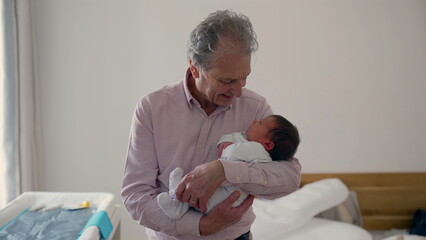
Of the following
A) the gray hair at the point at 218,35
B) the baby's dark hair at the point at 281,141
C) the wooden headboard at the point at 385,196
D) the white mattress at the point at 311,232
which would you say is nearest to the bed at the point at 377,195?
the wooden headboard at the point at 385,196

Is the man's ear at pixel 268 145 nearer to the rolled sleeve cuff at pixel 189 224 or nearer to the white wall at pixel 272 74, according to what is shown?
the rolled sleeve cuff at pixel 189 224

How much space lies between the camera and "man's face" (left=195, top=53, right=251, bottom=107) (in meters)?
1.17

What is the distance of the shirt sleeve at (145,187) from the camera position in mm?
1202

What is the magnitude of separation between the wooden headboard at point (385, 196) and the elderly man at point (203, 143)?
5.74 feet

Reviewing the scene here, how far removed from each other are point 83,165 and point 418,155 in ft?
8.33

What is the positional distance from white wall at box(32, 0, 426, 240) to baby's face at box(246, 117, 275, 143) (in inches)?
63.1

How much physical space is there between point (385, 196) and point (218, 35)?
230 cm

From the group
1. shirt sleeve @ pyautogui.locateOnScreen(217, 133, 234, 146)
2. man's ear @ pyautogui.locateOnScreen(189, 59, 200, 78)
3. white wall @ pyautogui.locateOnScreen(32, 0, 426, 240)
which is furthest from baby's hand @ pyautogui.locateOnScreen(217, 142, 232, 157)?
white wall @ pyautogui.locateOnScreen(32, 0, 426, 240)

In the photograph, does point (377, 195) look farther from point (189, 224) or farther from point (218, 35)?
point (218, 35)

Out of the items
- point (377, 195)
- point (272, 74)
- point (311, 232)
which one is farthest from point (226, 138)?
point (377, 195)

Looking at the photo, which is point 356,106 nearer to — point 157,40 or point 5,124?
point 157,40

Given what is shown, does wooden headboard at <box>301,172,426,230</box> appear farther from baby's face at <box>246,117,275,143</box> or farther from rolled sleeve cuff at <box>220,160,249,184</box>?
rolled sleeve cuff at <box>220,160,249,184</box>

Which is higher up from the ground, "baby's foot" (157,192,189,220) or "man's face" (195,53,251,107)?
"man's face" (195,53,251,107)

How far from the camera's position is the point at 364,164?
2988mm
